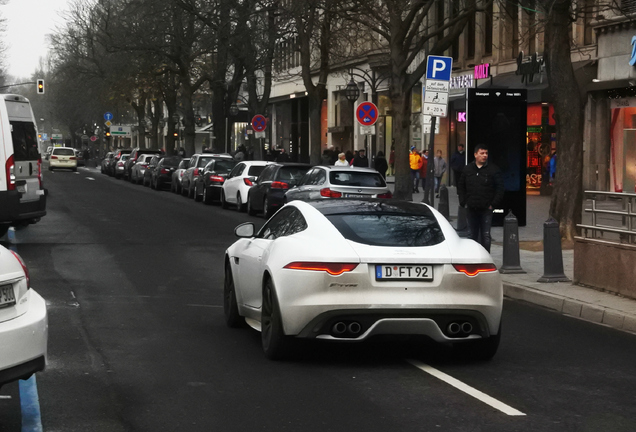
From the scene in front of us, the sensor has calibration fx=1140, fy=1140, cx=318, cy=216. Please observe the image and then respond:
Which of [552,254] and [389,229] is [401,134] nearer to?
[552,254]

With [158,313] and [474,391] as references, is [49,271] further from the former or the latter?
[474,391]

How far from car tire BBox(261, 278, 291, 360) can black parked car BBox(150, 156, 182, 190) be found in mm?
39743

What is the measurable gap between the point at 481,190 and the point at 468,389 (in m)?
8.06

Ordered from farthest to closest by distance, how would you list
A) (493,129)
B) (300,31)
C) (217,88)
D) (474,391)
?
(217,88), (300,31), (493,129), (474,391)

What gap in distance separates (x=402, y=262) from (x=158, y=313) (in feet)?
12.9

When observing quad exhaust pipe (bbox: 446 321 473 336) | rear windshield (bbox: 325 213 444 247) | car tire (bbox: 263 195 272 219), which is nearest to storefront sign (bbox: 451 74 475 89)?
car tire (bbox: 263 195 272 219)

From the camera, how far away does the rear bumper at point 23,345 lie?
6.20 m

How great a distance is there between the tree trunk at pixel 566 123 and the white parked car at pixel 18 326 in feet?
44.8

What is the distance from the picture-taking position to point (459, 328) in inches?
335

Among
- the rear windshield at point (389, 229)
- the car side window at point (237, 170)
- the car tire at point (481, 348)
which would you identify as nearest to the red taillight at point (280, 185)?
the car side window at point (237, 170)

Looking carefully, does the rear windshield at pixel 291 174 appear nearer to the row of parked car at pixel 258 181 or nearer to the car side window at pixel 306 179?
the row of parked car at pixel 258 181

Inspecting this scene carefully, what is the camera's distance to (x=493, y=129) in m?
23.9

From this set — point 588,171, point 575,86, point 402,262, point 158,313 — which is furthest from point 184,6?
point 402,262

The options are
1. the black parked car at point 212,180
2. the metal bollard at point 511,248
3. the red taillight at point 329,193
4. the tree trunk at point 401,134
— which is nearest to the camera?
the metal bollard at point 511,248
